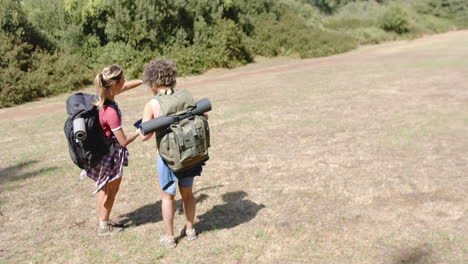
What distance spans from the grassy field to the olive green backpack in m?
0.90

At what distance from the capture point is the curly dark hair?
371cm

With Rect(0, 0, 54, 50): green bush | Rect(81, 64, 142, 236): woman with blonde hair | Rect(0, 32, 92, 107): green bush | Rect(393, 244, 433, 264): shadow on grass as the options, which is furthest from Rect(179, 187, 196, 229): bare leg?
Rect(0, 0, 54, 50): green bush

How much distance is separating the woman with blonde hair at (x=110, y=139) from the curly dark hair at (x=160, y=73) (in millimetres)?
329

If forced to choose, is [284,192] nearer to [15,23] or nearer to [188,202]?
[188,202]

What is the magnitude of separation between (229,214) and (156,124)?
1.72 m

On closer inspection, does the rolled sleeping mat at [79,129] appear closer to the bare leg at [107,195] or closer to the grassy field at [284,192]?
the bare leg at [107,195]

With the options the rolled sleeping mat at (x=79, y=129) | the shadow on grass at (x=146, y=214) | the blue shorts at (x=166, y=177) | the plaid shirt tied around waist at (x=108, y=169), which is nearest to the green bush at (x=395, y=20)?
the shadow on grass at (x=146, y=214)

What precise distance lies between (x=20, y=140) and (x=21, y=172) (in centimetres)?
264

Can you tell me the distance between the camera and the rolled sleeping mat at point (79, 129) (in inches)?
145

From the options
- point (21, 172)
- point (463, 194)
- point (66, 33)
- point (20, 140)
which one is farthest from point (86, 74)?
point (463, 194)

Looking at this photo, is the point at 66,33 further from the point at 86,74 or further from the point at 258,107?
the point at 258,107

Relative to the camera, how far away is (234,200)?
5.25m

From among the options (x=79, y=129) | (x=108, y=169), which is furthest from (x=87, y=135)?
(x=108, y=169)

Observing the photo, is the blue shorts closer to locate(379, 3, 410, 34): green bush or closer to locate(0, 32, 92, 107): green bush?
locate(0, 32, 92, 107): green bush
